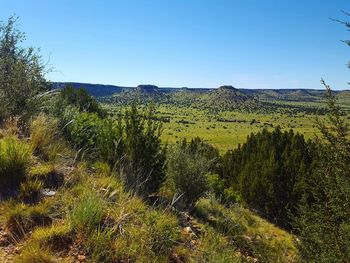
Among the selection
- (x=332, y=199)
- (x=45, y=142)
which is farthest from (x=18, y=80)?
(x=332, y=199)

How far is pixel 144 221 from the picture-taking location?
195 inches

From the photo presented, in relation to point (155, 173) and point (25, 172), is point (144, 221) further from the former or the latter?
point (155, 173)

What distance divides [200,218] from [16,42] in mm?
8281

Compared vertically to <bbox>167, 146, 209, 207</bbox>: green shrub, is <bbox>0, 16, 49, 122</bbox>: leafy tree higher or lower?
higher

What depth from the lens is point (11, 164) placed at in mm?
5645

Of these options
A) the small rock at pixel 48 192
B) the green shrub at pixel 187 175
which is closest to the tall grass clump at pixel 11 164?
the small rock at pixel 48 192

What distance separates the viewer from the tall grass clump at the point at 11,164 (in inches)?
219

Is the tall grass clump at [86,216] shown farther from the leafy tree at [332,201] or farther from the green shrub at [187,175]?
the green shrub at [187,175]

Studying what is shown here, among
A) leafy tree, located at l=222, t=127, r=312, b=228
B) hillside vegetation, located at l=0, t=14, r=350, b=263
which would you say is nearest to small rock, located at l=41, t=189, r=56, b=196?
hillside vegetation, located at l=0, t=14, r=350, b=263

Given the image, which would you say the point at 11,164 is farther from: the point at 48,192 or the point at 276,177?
the point at 276,177

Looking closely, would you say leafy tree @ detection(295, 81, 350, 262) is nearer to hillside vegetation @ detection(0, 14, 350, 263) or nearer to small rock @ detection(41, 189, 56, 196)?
hillside vegetation @ detection(0, 14, 350, 263)

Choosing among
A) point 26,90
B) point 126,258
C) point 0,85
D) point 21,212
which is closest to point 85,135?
point 26,90

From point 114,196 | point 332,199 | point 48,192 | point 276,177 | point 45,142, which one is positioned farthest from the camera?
point 276,177

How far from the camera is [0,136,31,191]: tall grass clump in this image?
219 inches
